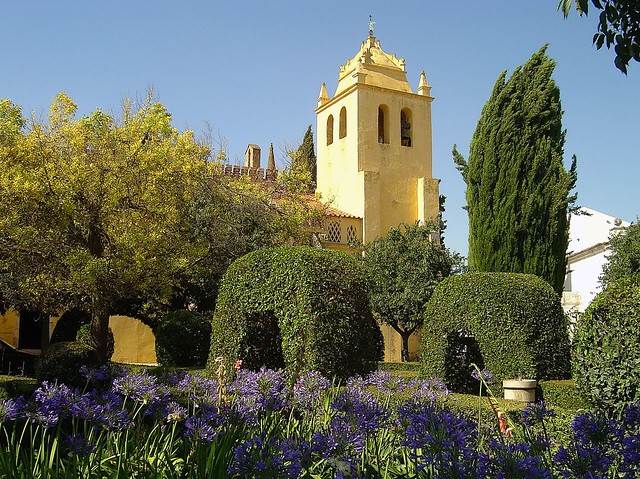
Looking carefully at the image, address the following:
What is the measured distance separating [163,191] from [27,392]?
234 inches

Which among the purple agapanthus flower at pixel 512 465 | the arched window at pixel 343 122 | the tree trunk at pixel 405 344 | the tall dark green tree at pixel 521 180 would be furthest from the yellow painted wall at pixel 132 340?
the purple agapanthus flower at pixel 512 465

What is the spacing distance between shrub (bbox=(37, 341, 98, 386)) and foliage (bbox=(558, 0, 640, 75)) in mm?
9757

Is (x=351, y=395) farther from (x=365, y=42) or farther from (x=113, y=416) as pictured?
(x=365, y=42)

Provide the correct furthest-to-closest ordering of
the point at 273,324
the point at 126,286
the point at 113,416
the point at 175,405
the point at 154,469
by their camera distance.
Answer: the point at 126,286, the point at 273,324, the point at 175,405, the point at 113,416, the point at 154,469

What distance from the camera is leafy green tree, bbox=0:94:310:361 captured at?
13.2 meters

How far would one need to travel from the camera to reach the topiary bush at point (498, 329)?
10125 millimetres

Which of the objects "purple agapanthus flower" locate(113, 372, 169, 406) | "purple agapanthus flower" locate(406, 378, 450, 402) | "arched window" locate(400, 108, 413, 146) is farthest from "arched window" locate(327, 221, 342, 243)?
"purple agapanthus flower" locate(113, 372, 169, 406)

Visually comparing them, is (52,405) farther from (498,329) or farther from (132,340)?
(132,340)

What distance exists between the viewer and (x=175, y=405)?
3.88 meters

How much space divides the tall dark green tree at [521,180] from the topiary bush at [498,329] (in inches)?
268

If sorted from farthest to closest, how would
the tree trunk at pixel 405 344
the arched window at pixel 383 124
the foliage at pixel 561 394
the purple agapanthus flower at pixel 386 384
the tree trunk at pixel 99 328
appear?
the arched window at pixel 383 124
the tree trunk at pixel 405 344
the tree trunk at pixel 99 328
the foliage at pixel 561 394
the purple agapanthus flower at pixel 386 384

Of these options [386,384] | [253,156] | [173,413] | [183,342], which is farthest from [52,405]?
[253,156]

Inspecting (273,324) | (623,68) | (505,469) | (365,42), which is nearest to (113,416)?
(505,469)

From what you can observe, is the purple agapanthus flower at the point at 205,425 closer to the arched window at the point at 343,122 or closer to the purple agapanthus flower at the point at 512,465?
the purple agapanthus flower at the point at 512,465
